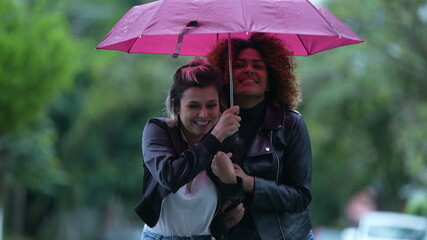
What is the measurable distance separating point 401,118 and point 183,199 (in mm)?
18009

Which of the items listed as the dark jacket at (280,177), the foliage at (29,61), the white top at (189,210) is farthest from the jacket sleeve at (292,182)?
the foliage at (29,61)

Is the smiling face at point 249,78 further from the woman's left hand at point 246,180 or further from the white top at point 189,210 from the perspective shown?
the white top at point 189,210

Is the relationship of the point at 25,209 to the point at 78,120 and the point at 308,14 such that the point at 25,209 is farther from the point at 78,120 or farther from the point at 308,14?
the point at 308,14

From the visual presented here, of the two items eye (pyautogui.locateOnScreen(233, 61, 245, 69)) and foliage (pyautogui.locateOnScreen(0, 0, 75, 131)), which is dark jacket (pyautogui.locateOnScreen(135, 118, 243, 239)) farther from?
foliage (pyautogui.locateOnScreen(0, 0, 75, 131))

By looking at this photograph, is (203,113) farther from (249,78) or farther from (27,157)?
(27,157)

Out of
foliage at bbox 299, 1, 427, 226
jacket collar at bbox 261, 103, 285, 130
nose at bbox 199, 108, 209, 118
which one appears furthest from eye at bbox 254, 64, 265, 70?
foliage at bbox 299, 1, 427, 226

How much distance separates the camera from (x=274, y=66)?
169 inches

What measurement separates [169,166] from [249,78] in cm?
76

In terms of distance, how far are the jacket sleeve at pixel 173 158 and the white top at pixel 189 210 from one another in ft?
0.49

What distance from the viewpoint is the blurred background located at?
13.9 m

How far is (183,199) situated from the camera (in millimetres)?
3816

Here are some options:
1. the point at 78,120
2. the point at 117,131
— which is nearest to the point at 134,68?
the point at 78,120

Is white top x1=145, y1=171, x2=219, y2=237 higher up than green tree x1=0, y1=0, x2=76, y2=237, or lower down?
higher up

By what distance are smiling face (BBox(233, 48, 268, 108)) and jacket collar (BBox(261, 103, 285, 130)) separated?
Result: 9 centimetres
